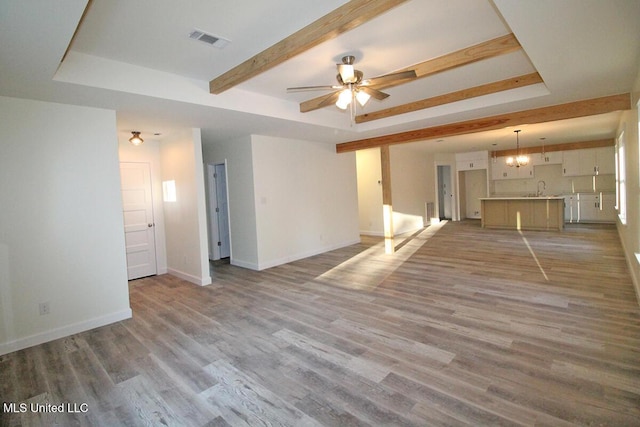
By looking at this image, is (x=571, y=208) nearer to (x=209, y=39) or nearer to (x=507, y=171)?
(x=507, y=171)

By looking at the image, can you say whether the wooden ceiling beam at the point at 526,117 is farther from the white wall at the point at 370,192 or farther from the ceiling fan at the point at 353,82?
the white wall at the point at 370,192

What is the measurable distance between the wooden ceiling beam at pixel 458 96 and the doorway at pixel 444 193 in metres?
7.09

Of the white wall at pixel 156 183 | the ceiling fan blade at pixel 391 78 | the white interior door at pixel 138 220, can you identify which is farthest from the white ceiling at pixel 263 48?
the white interior door at pixel 138 220

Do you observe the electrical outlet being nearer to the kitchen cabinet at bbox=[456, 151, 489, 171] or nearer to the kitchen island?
the kitchen island

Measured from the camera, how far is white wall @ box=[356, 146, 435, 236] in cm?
902

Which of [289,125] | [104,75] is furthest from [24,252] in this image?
[289,125]

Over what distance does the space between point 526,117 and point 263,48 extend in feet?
13.2

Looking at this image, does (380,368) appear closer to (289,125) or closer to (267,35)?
(267,35)

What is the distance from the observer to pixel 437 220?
35.9 feet

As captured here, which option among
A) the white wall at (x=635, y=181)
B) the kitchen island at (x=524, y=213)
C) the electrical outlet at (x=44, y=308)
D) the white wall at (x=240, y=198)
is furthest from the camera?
the kitchen island at (x=524, y=213)

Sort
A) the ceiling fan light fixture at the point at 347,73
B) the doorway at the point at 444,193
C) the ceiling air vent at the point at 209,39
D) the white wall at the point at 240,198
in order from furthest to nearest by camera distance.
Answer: the doorway at the point at 444,193 → the white wall at the point at 240,198 → the ceiling fan light fixture at the point at 347,73 → the ceiling air vent at the point at 209,39

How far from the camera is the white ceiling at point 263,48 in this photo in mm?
2119

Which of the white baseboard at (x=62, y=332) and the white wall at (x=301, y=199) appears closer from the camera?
the white baseboard at (x=62, y=332)

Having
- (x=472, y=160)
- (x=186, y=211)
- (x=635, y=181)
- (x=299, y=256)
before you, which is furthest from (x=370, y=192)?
(x=635, y=181)
